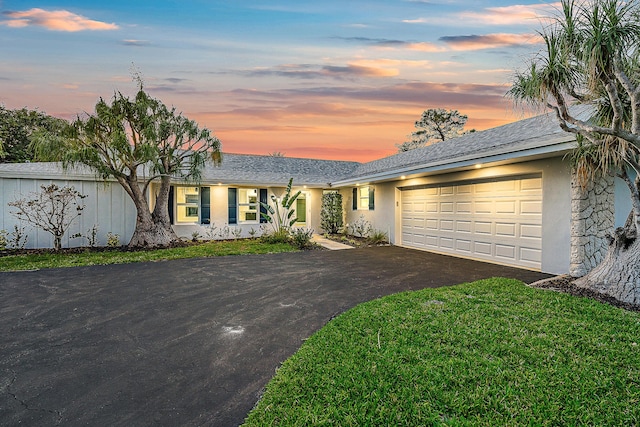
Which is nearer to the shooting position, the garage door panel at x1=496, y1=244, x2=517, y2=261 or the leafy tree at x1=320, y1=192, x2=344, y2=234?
the garage door panel at x1=496, y1=244, x2=517, y2=261

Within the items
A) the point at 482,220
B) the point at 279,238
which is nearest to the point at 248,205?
the point at 279,238

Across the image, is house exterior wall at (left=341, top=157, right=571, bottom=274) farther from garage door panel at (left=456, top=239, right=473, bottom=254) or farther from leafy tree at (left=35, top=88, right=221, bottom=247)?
leafy tree at (left=35, top=88, right=221, bottom=247)

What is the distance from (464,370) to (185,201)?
43.4 feet

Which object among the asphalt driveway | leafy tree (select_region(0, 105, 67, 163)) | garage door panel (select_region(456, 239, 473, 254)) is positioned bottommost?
the asphalt driveway

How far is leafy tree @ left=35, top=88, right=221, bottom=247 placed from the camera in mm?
9812

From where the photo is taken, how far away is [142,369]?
3.13 meters

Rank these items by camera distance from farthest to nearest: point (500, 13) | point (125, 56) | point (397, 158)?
1. point (397, 158)
2. point (125, 56)
3. point (500, 13)

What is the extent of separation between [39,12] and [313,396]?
11493 millimetres

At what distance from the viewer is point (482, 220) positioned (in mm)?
9086

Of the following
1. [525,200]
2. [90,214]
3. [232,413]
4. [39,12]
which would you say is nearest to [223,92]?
[39,12]

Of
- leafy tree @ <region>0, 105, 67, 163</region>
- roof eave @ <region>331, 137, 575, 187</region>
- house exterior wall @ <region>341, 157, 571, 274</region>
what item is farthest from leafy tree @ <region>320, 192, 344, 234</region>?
leafy tree @ <region>0, 105, 67, 163</region>

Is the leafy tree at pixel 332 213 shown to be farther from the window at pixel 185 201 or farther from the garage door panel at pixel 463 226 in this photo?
the garage door panel at pixel 463 226

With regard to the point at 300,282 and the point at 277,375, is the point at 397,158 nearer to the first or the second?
the point at 300,282

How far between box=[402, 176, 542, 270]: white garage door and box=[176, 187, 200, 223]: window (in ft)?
29.8
